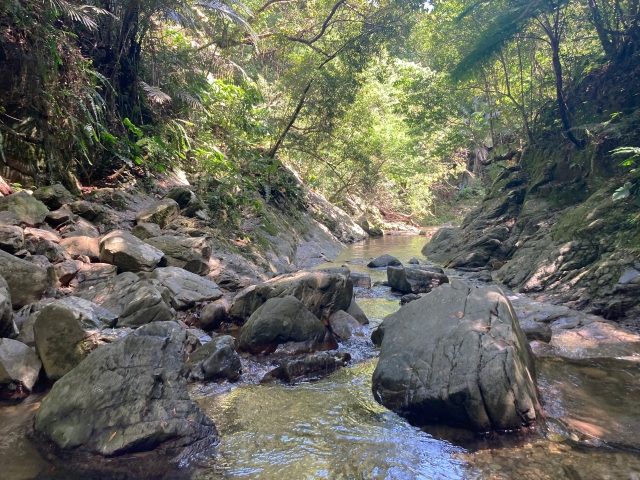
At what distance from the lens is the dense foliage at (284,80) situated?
7.90 metres

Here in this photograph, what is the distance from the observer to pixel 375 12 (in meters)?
13.1

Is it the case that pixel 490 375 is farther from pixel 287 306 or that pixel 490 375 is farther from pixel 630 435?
pixel 287 306

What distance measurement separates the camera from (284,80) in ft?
48.8

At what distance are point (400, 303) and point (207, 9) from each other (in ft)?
30.0

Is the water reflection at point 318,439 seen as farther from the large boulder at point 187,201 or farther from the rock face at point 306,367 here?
the large boulder at point 187,201

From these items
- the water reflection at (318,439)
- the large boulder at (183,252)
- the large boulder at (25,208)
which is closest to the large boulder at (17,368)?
the water reflection at (318,439)

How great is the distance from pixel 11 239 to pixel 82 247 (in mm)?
1140

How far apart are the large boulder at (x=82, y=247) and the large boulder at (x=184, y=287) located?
3.20 feet

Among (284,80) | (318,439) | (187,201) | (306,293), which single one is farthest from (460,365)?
(284,80)

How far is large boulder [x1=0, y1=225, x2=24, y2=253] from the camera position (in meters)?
5.26

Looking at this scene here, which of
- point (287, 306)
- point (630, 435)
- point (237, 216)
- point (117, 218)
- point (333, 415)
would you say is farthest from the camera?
point (237, 216)

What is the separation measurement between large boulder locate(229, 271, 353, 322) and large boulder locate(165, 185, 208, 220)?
3.63 meters

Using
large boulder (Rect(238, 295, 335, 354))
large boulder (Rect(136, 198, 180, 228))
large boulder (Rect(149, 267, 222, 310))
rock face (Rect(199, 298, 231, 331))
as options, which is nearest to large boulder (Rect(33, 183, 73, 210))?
large boulder (Rect(136, 198, 180, 228))

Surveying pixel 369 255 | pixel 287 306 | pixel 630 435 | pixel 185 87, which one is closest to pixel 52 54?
pixel 185 87
